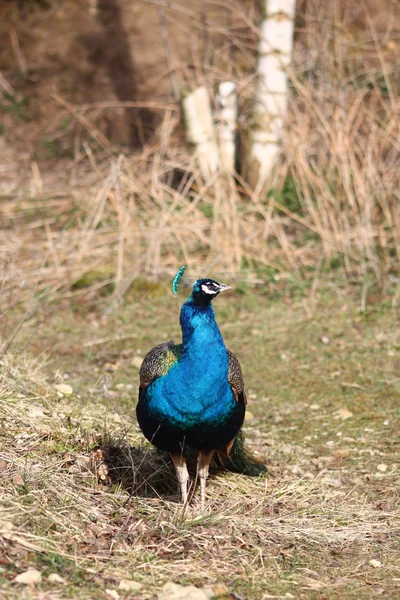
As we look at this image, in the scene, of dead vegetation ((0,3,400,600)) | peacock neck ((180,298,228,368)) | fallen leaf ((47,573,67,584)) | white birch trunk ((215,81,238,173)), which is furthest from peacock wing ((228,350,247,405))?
white birch trunk ((215,81,238,173))

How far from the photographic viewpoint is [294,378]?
5449 millimetres

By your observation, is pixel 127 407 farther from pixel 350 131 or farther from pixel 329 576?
pixel 350 131

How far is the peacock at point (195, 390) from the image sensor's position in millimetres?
3506

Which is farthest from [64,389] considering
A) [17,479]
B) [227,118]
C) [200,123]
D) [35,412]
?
[227,118]

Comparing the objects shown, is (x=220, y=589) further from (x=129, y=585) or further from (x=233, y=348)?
(x=233, y=348)

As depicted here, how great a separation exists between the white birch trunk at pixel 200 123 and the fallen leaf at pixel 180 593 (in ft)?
16.9

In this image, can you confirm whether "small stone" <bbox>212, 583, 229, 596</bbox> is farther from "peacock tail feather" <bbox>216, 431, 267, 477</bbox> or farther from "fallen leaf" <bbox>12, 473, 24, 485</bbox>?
"peacock tail feather" <bbox>216, 431, 267, 477</bbox>

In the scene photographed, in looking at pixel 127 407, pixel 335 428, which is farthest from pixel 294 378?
pixel 127 407

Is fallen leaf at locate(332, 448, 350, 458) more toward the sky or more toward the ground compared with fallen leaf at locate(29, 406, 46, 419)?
more toward the ground

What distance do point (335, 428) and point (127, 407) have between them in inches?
44.8

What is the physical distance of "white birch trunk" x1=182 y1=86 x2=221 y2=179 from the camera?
7.72 metres

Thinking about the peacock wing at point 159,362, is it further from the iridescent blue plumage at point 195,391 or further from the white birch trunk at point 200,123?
the white birch trunk at point 200,123

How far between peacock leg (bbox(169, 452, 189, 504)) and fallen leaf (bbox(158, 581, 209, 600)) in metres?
0.81

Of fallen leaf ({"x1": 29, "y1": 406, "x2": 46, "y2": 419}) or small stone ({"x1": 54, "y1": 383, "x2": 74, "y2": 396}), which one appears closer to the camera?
fallen leaf ({"x1": 29, "y1": 406, "x2": 46, "y2": 419})
